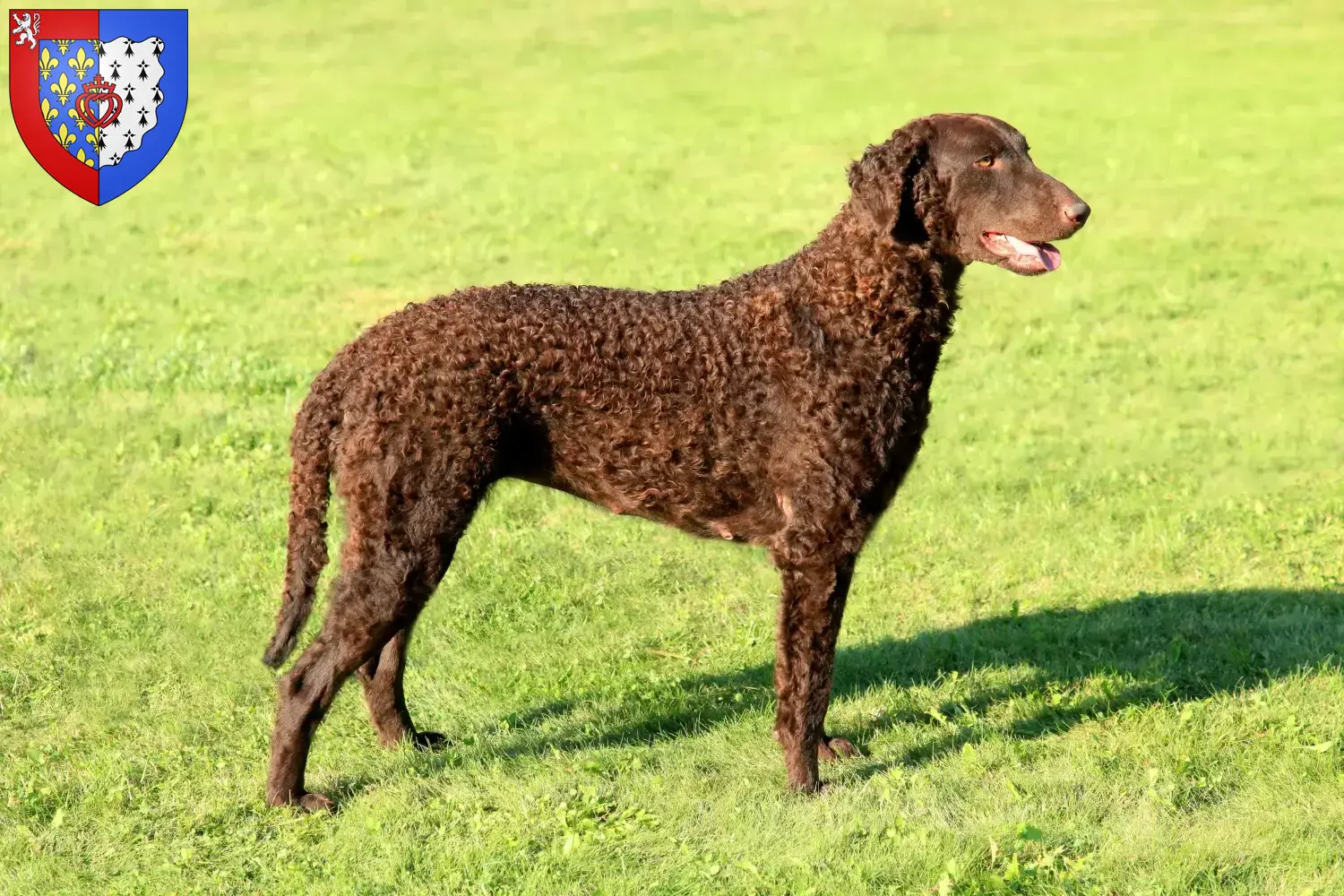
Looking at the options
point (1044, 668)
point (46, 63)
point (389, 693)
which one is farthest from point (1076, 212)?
point (46, 63)

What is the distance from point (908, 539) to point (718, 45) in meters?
16.3

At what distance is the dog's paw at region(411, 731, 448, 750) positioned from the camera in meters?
5.66

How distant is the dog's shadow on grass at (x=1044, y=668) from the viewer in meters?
5.80

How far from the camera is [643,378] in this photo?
16.7ft

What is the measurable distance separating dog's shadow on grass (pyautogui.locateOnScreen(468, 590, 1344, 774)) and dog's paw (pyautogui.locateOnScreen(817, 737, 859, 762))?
0.12m

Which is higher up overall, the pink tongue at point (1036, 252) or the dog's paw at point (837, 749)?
the pink tongue at point (1036, 252)

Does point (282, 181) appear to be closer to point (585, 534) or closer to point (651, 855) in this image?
point (585, 534)

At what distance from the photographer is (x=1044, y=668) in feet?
20.6

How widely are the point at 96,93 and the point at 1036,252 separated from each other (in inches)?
382

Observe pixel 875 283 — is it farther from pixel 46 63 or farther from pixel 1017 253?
pixel 46 63

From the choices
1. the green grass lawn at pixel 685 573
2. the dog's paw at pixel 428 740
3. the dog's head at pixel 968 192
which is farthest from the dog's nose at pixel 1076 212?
Answer: the dog's paw at pixel 428 740

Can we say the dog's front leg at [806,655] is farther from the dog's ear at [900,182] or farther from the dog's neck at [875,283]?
the dog's ear at [900,182]

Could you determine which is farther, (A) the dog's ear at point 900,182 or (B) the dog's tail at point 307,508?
(B) the dog's tail at point 307,508

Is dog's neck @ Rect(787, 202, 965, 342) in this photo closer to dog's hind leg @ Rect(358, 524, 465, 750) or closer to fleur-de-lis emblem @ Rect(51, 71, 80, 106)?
dog's hind leg @ Rect(358, 524, 465, 750)
